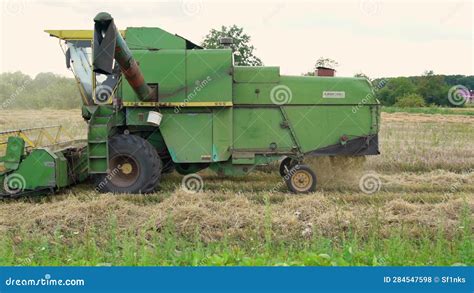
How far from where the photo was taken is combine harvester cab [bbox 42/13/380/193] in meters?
8.16

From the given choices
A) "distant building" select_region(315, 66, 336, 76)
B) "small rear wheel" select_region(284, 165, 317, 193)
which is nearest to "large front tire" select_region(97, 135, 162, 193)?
"small rear wheel" select_region(284, 165, 317, 193)

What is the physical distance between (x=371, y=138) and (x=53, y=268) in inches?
237

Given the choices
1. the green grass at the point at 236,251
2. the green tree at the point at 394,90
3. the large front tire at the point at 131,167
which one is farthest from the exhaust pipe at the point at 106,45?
the green tree at the point at 394,90

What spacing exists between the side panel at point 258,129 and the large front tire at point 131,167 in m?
1.34

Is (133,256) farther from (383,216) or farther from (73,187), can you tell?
(73,187)

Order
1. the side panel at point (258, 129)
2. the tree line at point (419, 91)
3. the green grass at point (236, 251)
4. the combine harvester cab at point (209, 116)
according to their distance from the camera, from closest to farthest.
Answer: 1. the green grass at point (236, 251)
2. the combine harvester cab at point (209, 116)
3. the side panel at point (258, 129)
4. the tree line at point (419, 91)

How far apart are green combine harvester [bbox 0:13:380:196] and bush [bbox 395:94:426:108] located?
101 ft

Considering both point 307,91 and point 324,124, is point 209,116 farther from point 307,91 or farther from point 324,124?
point 324,124

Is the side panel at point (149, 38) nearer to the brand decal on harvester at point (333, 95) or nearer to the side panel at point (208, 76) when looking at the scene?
the side panel at point (208, 76)

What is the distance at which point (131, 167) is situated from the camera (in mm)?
8211

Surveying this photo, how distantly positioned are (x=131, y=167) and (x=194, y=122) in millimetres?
1180

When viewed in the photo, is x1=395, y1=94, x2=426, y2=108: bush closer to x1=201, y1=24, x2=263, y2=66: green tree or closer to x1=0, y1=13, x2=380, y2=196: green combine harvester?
x1=201, y1=24, x2=263, y2=66: green tree

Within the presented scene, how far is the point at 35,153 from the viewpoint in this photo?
780cm

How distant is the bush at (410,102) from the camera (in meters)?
38.0
